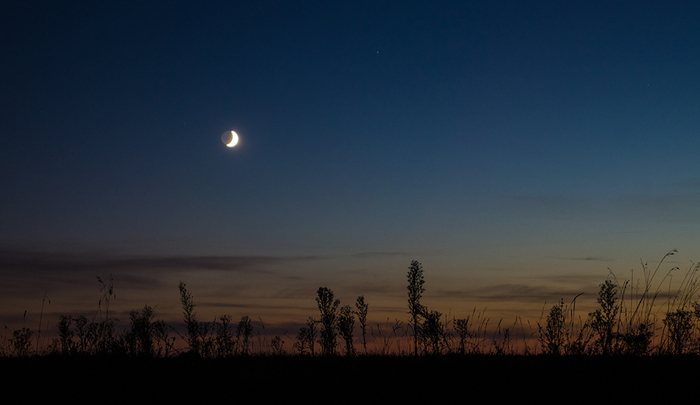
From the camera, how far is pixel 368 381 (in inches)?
290

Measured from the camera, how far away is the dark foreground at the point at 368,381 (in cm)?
662

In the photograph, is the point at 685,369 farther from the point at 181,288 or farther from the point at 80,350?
the point at 181,288

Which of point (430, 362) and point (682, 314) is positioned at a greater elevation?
point (682, 314)

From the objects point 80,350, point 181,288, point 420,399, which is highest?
point 181,288

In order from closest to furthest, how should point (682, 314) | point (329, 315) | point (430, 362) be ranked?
1. point (430, 362)
2. point (682, 314)
3. point (329, 315)


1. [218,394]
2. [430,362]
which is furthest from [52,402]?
[430,362]

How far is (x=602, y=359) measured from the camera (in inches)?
323

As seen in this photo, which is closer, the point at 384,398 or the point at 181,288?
the point at 384,398

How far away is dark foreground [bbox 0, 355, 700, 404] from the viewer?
21.7ft

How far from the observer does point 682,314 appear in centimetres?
1174

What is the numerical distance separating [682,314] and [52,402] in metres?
13.1

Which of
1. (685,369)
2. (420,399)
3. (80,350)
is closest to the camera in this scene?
(420,399)

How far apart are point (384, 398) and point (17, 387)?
18.0ft

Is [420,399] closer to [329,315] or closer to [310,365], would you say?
[310,365]
